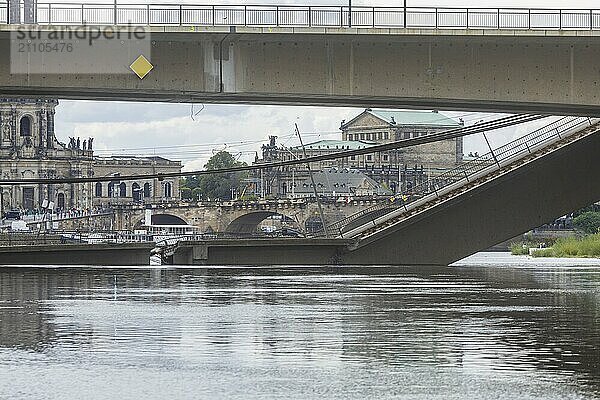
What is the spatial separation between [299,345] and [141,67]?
28.6 m

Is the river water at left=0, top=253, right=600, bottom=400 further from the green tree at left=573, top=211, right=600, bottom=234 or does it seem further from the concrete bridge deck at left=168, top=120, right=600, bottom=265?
the green tree at left=573, top=211, right=600, bottom=234

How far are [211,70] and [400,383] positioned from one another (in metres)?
32.6

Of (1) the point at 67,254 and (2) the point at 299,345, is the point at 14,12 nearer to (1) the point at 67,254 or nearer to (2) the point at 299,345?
(1) the point at 67,254

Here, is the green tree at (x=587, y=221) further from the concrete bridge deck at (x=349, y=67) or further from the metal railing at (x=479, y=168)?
the concrete bridge deck at (x=349, y=67)

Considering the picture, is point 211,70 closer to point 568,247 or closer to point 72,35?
point 72,35

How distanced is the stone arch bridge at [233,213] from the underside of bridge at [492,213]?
9300 cm

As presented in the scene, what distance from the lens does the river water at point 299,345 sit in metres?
13.2

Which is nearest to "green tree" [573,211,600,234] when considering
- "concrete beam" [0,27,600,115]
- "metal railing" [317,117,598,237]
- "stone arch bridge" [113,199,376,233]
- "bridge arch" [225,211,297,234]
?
"stone arch bridge" [113,199,376,233]

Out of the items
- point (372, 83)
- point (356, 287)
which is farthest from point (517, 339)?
point (372, 83)

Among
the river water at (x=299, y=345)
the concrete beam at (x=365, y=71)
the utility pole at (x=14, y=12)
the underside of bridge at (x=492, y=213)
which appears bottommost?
the river water at (x=299, y=345)

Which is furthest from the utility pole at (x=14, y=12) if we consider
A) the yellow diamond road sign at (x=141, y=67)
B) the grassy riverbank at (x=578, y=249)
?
the grassy riverbank at (x=578, y=249)

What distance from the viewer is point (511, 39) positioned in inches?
1751

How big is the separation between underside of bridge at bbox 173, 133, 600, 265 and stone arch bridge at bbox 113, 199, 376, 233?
93.0 m

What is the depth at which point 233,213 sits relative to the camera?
559 feet
